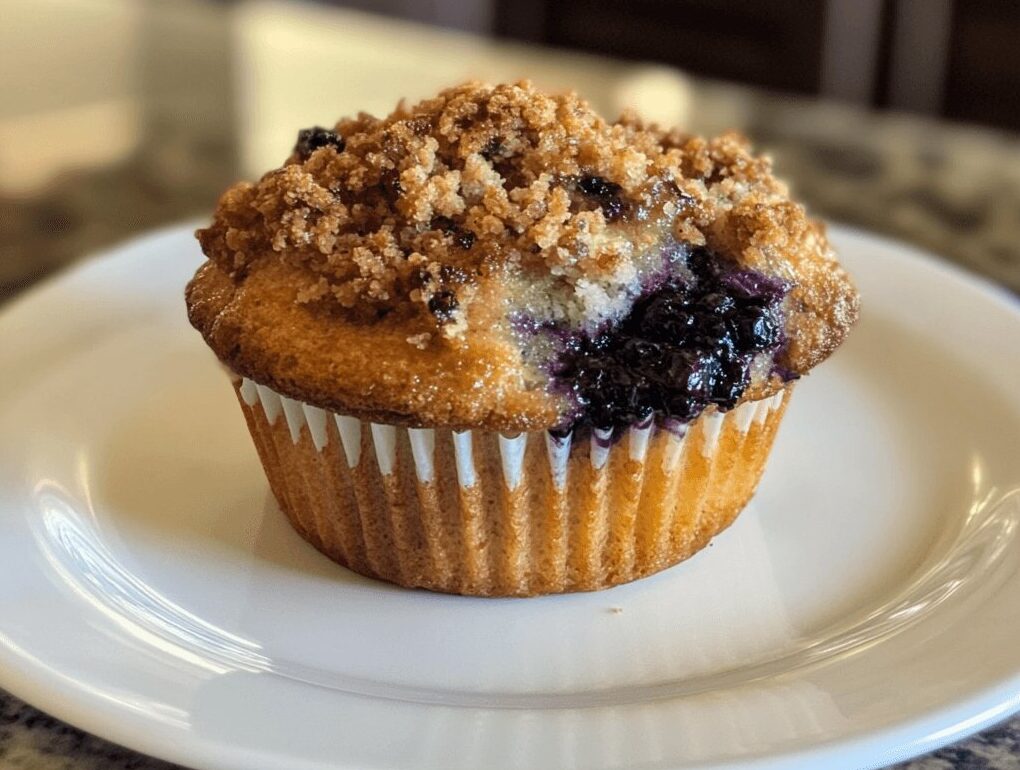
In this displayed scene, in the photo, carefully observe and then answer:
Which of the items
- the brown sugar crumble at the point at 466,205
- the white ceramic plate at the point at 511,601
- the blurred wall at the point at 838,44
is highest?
the brown sugar crumble at the point at 466,205

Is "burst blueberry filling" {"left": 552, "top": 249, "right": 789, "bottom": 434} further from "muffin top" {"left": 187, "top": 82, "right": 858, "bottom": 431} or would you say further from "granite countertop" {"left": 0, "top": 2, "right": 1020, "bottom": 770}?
"granite countertop" {"left": 0, "top": 2, "right": 1020, "bottom": 770}

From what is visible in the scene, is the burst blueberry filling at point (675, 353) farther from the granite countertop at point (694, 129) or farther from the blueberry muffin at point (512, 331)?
the granite countertop at point (694, 129)

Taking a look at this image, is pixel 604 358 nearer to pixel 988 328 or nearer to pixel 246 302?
pixel 246 302

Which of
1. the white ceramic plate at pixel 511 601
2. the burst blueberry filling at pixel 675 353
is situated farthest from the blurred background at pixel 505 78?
the burst blueberry filling at pixel 675 353

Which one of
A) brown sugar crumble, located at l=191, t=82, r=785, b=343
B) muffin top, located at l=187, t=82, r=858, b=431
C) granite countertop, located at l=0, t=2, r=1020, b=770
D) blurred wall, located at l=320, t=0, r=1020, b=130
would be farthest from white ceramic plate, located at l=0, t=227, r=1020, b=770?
blurred wall, located at l=320, t=0, r=1020, b=130

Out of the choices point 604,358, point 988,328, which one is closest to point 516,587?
point 604,358

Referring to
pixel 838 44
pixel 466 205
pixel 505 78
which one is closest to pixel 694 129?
pixel 505 78
